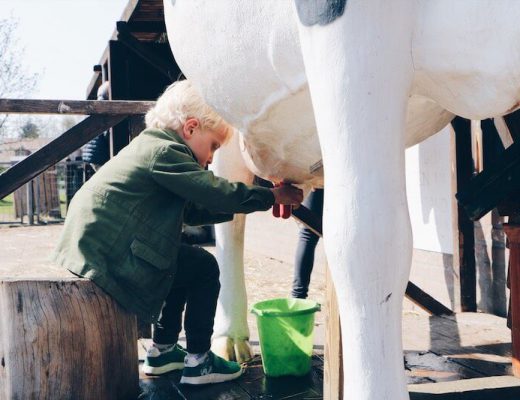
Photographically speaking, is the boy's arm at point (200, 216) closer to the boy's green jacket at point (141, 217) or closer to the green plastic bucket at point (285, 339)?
the boy's green jacket at point (141, 217)

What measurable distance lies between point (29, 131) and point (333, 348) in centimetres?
2376

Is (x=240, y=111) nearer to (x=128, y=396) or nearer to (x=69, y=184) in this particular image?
(x=128, y=396)

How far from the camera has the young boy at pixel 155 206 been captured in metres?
1.86

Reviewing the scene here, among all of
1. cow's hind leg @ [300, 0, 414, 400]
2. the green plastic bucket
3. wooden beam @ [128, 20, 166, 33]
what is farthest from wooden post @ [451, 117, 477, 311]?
cow's hind leg @ [300, 0, 414, 400]

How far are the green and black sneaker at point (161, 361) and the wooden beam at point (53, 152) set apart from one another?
0.75 meters

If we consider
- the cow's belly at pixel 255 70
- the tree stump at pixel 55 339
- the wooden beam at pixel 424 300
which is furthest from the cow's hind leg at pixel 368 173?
the wooden beam at pixel 424 300

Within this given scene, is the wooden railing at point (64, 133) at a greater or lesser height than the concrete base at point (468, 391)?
greater

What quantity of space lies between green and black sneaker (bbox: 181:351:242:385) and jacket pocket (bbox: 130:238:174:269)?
38cm

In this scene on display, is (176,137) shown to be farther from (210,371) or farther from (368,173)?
(368,173)

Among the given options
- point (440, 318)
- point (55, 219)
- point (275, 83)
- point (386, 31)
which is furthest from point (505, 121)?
point (55, 219)

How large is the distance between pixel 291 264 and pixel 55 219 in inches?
334

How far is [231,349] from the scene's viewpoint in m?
2.31

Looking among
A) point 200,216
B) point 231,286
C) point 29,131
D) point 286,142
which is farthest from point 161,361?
point 29,131

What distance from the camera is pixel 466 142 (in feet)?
9.94
